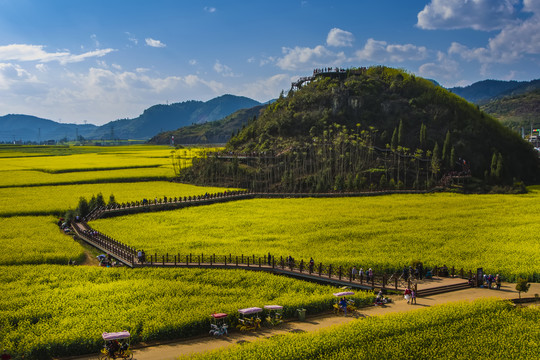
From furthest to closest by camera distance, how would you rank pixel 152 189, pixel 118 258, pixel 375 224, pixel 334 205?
pixel 152 189 < pixel 334 205 < pixel 375 224 < pixel 118 258

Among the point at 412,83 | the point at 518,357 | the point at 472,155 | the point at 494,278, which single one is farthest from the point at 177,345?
the point at 412,83

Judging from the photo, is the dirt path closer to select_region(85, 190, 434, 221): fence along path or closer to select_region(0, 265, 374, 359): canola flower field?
select_region(0, 265, 374, 359): canola flower field

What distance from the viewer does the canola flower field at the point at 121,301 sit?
108 ft

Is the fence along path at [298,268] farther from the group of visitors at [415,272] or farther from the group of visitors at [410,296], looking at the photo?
the group of visitors at [410,296]

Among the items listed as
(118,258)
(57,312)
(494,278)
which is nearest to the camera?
(57,312)

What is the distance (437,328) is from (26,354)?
98.0 ft

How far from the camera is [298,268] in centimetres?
4841

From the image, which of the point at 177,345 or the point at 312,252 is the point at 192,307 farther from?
the point at 312,252

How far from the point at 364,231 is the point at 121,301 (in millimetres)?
37143

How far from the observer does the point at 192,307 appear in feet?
124

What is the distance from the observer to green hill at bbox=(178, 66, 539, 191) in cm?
11588

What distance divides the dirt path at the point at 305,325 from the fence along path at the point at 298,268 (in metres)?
1.82

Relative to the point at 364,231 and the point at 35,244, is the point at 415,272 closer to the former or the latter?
the point at 364,231

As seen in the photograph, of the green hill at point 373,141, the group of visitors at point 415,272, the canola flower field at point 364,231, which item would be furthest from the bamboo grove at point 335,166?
the group of visitors at point 415,272
